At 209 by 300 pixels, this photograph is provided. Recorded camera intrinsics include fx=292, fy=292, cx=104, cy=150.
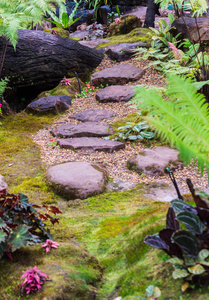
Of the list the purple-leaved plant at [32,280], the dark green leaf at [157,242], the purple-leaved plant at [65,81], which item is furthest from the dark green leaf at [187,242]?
the purple-leaved plant at [65,81]

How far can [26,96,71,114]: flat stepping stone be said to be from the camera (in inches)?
232

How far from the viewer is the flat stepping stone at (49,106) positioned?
19.3ft

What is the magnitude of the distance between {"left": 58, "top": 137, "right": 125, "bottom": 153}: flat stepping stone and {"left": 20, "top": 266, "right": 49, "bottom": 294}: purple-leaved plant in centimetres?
289

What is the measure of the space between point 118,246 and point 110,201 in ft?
3.62

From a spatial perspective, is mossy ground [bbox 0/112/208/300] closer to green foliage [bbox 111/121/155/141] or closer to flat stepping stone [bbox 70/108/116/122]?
green foliage [bbox 111/121/155/141]

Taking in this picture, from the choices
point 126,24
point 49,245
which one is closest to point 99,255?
point 49,245

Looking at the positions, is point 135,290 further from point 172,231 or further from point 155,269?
point 172,231

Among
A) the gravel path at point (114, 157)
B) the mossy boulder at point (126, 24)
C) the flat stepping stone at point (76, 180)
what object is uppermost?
the mossy boulder at point (126, 24)

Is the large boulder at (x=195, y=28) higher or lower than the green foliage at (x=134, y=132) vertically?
higher

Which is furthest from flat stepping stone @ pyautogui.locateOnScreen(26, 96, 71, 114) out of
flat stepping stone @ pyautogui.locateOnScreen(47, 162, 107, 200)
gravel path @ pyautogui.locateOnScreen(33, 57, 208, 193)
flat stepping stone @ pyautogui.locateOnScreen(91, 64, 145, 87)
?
flat stepping stone @ pyautogui.locateOnScreen(47, 162, 107, 200)

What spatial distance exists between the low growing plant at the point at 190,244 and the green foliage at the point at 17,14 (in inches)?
153

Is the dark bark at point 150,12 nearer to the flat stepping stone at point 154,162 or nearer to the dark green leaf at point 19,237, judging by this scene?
the flat stepping stone at point 154,162

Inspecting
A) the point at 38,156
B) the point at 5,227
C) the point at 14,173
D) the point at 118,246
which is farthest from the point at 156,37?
the point at 5,227

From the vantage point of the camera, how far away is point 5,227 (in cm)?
153
